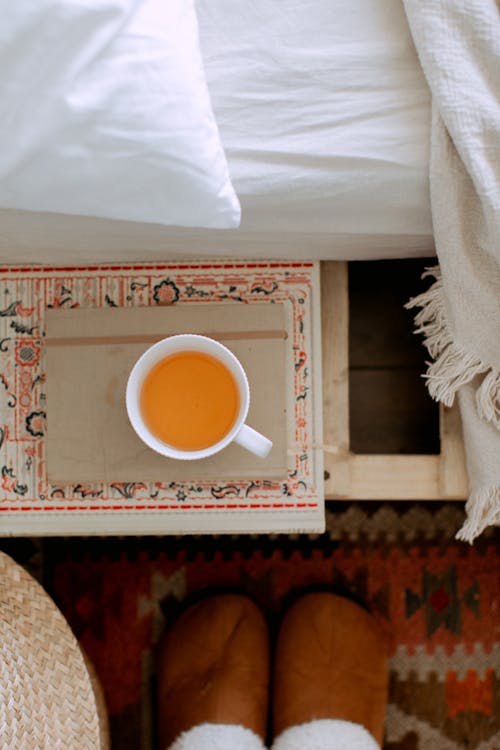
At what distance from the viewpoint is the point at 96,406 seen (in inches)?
27.5

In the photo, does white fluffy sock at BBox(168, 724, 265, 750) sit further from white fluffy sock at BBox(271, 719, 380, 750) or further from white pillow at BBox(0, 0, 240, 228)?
white pillow at BBox(0, 0, 240, 228)

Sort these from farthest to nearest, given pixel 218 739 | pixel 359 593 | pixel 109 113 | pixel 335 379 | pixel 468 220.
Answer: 1. pixel 359 593
2. pixel 218 739
3. pixel 335 379
4. pixel 468 220
5. pixel 109 113

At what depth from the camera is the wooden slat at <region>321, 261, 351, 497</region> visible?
0.73 metres

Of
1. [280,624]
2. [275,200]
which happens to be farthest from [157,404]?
[280,624]

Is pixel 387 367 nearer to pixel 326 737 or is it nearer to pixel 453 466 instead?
pixel 453 466

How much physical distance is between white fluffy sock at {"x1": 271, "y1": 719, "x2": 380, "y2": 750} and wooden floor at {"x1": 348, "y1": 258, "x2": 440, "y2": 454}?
14.5 inches

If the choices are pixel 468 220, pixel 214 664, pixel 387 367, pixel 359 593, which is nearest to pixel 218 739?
pixel 214 664

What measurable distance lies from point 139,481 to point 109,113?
1.14ft

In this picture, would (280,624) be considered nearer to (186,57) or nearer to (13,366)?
(13,366)

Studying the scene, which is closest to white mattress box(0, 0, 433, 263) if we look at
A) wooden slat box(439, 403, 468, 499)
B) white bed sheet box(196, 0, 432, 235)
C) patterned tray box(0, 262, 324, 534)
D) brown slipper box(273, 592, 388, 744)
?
white bed sheet box(196, 0, 432, 235)

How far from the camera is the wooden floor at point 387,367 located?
961mm

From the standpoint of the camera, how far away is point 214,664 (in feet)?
3.22

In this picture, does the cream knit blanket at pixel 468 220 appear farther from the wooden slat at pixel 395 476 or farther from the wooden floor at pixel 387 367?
the wooden floor at pixel 387 367

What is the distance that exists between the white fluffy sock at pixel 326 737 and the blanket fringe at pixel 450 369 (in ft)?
1.61
